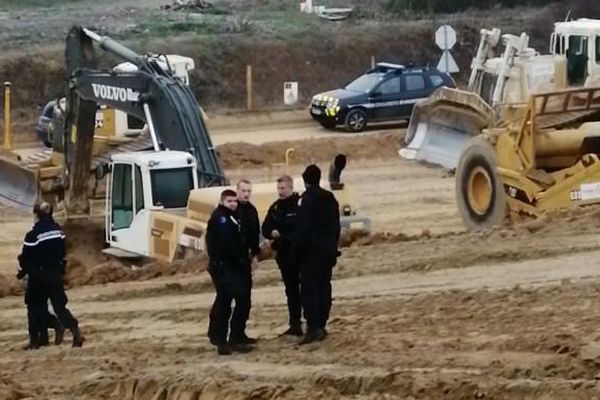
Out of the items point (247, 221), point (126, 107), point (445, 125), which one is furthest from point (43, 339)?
point (445, 125)

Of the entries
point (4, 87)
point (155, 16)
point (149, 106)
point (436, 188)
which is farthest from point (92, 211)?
point (155, 16)

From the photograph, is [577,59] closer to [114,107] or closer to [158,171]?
[114,107]

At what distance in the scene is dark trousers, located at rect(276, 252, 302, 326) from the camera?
42.7ft

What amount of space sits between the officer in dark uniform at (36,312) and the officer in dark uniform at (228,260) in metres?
2.86

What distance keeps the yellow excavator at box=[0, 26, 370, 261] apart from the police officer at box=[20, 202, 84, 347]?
4.04m

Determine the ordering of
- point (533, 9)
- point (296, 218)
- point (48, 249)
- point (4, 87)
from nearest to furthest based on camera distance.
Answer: point (296, 218), point (48, 249), point (4, 87), point (533, 9)

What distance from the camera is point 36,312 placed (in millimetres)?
15531

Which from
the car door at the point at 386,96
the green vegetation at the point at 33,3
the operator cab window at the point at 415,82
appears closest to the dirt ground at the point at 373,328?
the car door at the point at 386,96

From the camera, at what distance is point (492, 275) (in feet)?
55.2

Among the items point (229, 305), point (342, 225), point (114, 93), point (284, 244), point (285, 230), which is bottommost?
point (342, 225)

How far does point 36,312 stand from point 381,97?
23.4 meters

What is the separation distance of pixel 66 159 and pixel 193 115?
4.25 metres

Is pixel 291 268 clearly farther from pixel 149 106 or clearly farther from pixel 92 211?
pixel 92 211

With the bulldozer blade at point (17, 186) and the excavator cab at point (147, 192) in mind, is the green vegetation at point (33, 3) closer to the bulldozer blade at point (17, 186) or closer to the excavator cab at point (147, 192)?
the bulldozer blade at point (17, 186)
